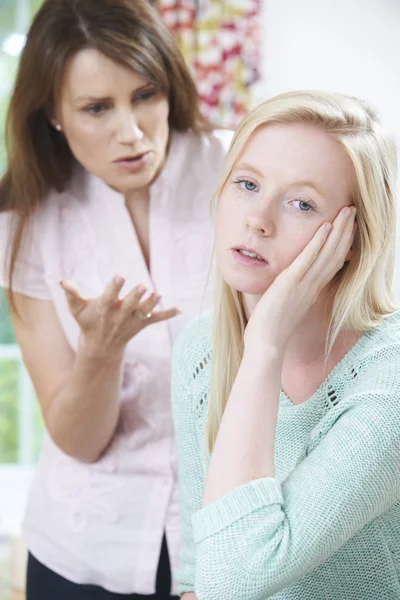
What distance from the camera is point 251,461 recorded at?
1150 mm

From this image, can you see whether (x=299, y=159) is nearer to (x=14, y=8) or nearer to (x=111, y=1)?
(x=111, y=1)

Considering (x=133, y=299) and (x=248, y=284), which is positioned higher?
(x=248, y=284)

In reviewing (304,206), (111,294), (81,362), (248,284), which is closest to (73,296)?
(111,294)

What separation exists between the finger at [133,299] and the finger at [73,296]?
0.26 ft

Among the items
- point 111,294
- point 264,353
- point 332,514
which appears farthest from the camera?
point 111,294

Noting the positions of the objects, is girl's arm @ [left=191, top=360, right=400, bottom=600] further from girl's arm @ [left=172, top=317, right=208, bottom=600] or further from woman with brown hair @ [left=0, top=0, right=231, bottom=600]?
woman with brown hair @ [left=0, top=0, right=231, bottom=600]

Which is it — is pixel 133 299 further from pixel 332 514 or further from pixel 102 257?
pixel 332 514

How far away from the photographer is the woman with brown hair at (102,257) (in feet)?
5.51

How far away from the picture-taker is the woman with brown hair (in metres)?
1.68

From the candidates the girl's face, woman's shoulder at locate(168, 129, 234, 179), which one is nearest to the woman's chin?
the girl's face

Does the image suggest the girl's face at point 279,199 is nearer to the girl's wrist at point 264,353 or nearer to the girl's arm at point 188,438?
the girl's wrist at point 264,353

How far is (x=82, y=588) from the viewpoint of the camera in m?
1.78

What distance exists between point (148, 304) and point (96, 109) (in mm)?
433

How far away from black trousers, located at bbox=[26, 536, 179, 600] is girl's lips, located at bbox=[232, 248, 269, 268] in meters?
0.75
